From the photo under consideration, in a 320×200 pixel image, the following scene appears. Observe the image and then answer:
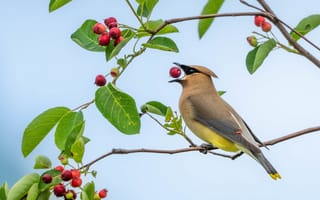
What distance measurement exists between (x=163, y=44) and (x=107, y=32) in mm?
270

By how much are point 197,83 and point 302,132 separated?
1676mm

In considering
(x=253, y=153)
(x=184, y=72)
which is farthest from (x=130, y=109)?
(x=184, y=72)

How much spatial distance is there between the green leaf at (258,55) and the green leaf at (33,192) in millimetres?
879

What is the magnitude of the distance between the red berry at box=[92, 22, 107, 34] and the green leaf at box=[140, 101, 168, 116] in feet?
1.09

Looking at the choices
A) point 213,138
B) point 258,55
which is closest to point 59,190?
point 258,55

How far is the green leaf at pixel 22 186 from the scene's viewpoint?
2.27m

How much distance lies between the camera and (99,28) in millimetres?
2406

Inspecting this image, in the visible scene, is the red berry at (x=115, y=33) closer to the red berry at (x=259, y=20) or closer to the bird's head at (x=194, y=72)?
the red berry at (x=259, y=20)

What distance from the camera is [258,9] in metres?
2.10

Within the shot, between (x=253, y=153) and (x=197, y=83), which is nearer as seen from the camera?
(x=253, y=153)

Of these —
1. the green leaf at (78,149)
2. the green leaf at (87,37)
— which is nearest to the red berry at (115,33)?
the green leaf at (87,37)

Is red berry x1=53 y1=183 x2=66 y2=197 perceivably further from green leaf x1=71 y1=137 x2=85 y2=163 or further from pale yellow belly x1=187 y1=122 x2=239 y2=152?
pale yellow belly x1=187 y1=122 x2=239 y2=152

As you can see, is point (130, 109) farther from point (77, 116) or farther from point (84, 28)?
point (84, 28)

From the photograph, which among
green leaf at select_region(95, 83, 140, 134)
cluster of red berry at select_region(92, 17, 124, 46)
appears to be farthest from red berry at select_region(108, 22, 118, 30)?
green leaf at select_region(95, 83, 140, 134)
